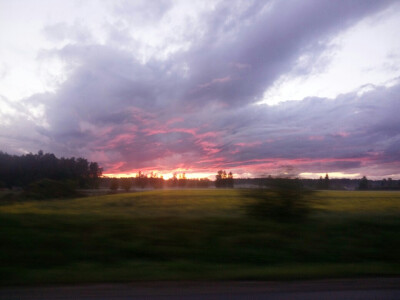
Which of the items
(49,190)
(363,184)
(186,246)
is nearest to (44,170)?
(49,190)

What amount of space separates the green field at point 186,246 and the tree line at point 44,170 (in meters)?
8.70

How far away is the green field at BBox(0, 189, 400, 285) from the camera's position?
8086 mm

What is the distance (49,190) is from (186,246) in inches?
318

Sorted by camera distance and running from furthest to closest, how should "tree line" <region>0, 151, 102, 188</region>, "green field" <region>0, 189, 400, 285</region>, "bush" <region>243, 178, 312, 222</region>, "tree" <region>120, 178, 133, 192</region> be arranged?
"tree" <region>120, 178, 133, 192</region> < "tree line" <region>0, 151, 102, 188</region> < "bush" <region>243, 178, 312, 222</region> < "green field" <region>0, 189, 400, 285</region>

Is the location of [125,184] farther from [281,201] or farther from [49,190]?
[281,201]

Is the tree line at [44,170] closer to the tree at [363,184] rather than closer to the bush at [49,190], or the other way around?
the bush at [49,190]

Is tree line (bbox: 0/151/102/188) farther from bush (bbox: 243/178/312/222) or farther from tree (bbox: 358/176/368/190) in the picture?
tree (bbox: 358/176/368/190)

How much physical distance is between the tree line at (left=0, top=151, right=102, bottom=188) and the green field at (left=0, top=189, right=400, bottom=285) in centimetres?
870

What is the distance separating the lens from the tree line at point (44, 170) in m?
20.0

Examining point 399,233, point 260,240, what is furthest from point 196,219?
point 399,233

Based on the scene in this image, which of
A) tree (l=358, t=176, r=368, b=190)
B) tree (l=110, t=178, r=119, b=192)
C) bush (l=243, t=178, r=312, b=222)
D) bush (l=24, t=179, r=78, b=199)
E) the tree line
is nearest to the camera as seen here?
bush (l=243, t=178, r=312, b=222)

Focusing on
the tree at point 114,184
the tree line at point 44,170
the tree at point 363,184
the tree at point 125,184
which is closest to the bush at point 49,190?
the tree line at point 44,170

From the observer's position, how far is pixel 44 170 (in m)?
22.0

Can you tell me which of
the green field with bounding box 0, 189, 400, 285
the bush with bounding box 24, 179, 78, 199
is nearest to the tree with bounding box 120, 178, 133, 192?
the bush with bounding box 24, 179, 78, 199
